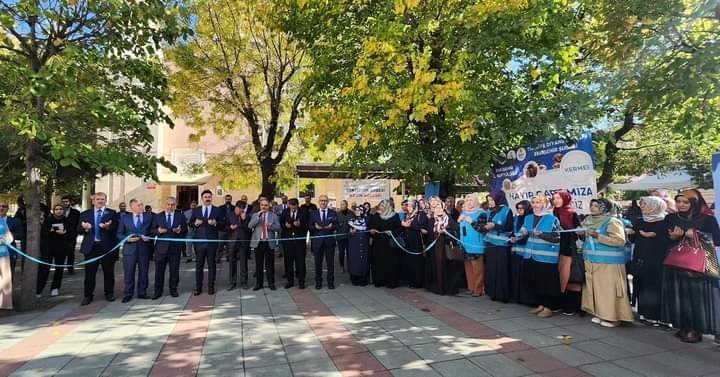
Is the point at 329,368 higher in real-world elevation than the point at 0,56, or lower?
lower

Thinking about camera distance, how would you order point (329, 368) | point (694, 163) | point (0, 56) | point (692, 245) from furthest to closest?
point (694, 163) → point (0, 56) → point (692, 245) → point (329, 368)

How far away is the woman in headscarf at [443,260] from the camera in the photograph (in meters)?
8.09

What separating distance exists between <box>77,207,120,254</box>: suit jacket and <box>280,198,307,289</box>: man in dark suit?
3.13 metres

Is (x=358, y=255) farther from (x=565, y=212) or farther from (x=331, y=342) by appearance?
(x=565, y=212)

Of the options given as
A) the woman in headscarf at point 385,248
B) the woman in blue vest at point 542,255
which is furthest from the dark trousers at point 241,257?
the woman in blue vest at point 542,255

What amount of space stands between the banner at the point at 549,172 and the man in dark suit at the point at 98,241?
760cm

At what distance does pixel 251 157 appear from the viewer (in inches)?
703

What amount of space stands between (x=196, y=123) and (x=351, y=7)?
876 cm

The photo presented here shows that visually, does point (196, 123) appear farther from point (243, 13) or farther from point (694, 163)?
point (694, 163)

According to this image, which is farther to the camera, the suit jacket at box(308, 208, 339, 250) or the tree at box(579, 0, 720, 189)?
the suit jacket at box(308, 208, 339, 250)

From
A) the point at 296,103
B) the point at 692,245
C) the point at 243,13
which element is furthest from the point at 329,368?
the point at 243,13

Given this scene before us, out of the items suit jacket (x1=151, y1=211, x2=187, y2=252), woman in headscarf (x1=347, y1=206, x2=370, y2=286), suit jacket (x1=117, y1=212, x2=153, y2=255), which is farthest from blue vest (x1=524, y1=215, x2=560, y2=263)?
suit jacket (x1=117, y1=212, x2=153, y2=255)

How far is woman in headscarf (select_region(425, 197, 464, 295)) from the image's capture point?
8.09 metres

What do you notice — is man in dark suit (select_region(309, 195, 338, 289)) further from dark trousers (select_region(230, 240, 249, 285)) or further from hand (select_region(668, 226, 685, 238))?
hand (select_region(668, 226, 685, 238))
